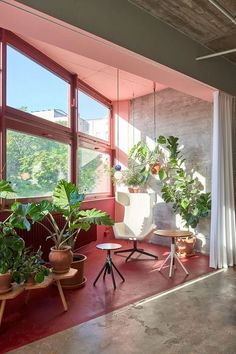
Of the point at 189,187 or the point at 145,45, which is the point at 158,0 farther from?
the point at 189,187

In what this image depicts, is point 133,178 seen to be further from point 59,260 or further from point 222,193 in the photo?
point 59,260

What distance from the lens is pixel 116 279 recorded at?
387 centimetres

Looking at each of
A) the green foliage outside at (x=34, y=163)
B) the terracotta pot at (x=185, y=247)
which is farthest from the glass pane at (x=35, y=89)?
the terracotta pot at (x=185, y=247)

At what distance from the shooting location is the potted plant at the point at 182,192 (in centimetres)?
497

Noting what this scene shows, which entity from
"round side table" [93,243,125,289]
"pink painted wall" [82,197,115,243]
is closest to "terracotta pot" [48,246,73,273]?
"round side table" [93,243,125,289]

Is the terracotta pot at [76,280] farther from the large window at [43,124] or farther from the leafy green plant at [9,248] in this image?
the large window at [43,124]

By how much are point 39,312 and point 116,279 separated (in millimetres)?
1210

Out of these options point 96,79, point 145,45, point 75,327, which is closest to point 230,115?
point 145,45

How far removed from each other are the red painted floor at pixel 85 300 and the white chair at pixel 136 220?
1.33 feet

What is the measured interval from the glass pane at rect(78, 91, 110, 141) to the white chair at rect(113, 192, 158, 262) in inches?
63.9

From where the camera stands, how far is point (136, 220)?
17.1 ft

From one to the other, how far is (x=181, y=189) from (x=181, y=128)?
119cm

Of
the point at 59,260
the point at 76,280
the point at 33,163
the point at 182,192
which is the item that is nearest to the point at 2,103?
the point at 33,163

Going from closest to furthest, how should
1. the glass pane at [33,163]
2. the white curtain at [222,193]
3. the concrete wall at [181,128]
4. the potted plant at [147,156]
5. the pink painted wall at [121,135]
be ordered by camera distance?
the glass pane at [33,163], the white curtain at [222,193], the concrete wall at [181,128], the potted plant at [147,156], the pink painted wall at [121,135]
